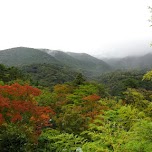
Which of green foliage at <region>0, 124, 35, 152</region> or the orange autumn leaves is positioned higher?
the orange autumn leaves

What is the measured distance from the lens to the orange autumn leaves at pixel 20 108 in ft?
63.7

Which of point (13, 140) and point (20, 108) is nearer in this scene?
point (13, 140)

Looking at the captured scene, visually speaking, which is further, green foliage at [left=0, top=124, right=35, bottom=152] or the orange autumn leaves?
the orange autumn leaves

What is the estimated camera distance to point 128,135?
8430 millimetres

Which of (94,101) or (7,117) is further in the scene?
(94,101)

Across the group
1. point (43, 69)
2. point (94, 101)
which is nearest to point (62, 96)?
point (94, 101)

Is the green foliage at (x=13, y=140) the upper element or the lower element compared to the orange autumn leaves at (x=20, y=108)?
lower

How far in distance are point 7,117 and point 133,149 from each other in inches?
543

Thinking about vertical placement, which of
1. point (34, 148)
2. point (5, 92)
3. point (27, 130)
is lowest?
point (34, 148)

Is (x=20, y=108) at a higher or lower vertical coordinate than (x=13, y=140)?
higher

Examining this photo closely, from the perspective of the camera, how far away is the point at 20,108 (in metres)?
19.9

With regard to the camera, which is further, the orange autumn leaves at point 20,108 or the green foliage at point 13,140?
the orange autumn leaves at point 20,108

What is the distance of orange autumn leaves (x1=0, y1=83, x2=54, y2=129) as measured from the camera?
1942cm

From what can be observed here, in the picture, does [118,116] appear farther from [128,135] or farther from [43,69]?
[43,69]
